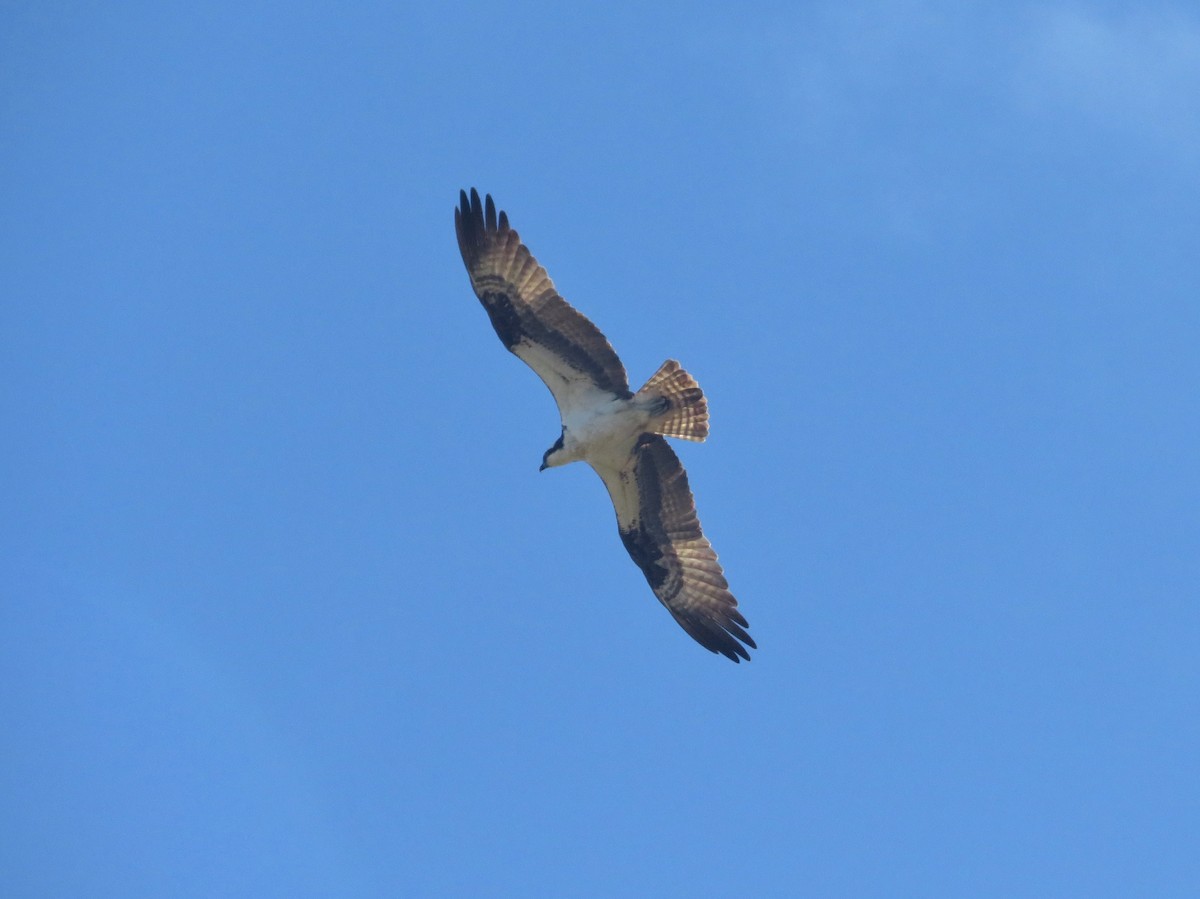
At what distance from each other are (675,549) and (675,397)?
1.77 meters

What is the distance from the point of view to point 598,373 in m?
15.5

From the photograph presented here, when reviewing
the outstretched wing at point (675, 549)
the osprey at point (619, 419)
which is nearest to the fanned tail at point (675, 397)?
the osprey at point (619, 419)

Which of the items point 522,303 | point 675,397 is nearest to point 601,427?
point 675,397

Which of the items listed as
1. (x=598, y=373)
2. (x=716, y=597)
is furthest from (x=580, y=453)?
(x=716, y=597)

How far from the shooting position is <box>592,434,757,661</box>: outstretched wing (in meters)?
16.2

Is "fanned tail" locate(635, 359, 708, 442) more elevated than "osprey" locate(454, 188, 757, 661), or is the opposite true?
"fanned tail" locate(635, 359, 708, 442)

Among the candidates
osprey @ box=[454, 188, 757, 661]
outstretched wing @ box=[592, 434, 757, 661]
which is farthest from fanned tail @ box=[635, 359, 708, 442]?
outstretched wing @ box=[592, 434, 757, 661]

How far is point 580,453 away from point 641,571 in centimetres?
170

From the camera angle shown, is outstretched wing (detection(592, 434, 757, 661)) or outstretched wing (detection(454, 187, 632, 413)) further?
outstretched wing (detection(592, 434, 757, 661))

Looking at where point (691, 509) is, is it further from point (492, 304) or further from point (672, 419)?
point (492, 304)

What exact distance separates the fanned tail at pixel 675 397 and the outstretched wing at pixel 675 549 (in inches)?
21.5

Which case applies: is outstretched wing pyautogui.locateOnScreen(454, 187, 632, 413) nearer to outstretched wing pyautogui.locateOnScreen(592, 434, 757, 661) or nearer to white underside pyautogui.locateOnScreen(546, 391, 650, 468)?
white underside pyautogui.locateOnScreen(546, 391, 650, 468)

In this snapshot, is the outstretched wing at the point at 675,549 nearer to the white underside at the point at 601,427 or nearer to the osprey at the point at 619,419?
the osprey at the point at 619,419

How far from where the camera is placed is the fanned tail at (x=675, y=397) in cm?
1565
